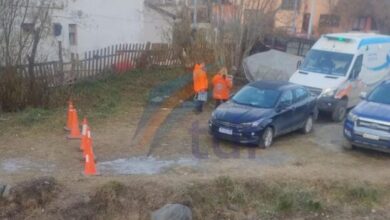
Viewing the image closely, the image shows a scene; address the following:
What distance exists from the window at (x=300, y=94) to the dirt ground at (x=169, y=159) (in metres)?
1.03

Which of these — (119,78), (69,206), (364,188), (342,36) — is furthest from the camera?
(119,78)

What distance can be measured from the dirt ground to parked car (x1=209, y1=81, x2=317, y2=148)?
332 millimetres

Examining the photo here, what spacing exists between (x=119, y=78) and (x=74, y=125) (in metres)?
6.89

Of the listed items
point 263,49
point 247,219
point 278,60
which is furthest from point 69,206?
point 263,49

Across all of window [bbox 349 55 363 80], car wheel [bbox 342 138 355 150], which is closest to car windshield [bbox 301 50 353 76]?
window [bbox 349 55 363 80]

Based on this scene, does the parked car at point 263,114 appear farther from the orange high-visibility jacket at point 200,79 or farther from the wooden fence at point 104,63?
the wooden fence at point 104,63

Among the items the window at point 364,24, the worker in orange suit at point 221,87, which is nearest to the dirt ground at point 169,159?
the worker in orange suit at point 221,87

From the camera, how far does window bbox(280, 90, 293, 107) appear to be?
40.5ft

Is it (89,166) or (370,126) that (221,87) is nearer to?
(370,126)

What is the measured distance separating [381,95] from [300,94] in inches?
80.7

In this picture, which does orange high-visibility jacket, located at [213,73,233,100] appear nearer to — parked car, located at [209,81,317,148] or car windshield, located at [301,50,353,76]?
parked car, located at [209,81,317,148]

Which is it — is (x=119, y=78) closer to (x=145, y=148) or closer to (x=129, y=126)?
(x=129, y=126)

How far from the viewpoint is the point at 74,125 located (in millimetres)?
11891

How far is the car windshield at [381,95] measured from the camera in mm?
12270
